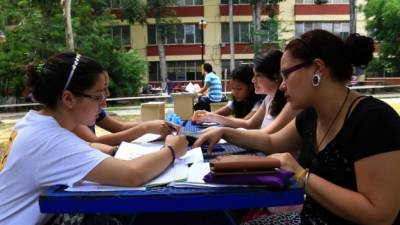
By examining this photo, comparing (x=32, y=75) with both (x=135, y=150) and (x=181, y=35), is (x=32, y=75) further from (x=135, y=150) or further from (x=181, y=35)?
(x=181, y=35)

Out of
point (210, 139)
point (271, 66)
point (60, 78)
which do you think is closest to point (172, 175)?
point (60, 78)

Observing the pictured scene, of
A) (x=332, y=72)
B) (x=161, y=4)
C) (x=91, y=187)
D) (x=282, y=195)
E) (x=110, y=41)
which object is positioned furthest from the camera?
(x=161, y=4)

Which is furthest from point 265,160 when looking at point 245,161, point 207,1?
point 207,1

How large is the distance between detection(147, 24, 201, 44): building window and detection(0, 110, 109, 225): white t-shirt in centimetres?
3416

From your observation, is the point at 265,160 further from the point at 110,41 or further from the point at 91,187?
the point at 110,41

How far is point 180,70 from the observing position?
36.6m

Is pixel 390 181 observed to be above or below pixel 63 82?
below

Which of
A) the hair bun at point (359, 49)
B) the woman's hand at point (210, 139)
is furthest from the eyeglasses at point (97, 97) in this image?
the hair bun at point (359, 49)

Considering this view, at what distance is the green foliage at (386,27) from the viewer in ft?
92.3

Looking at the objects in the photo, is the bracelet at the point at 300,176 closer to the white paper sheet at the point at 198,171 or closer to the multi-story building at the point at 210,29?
the white paper sheet at the point at 198,171

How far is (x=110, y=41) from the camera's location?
25.9 m

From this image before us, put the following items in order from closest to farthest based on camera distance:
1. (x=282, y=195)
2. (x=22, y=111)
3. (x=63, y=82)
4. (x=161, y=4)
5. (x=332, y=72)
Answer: (x=282, y=195), (x=332, y=72), (x=63, y=82), (x=22, y=111), (x=161, y=4)

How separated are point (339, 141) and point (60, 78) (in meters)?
1.07

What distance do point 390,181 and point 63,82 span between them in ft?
4.06
